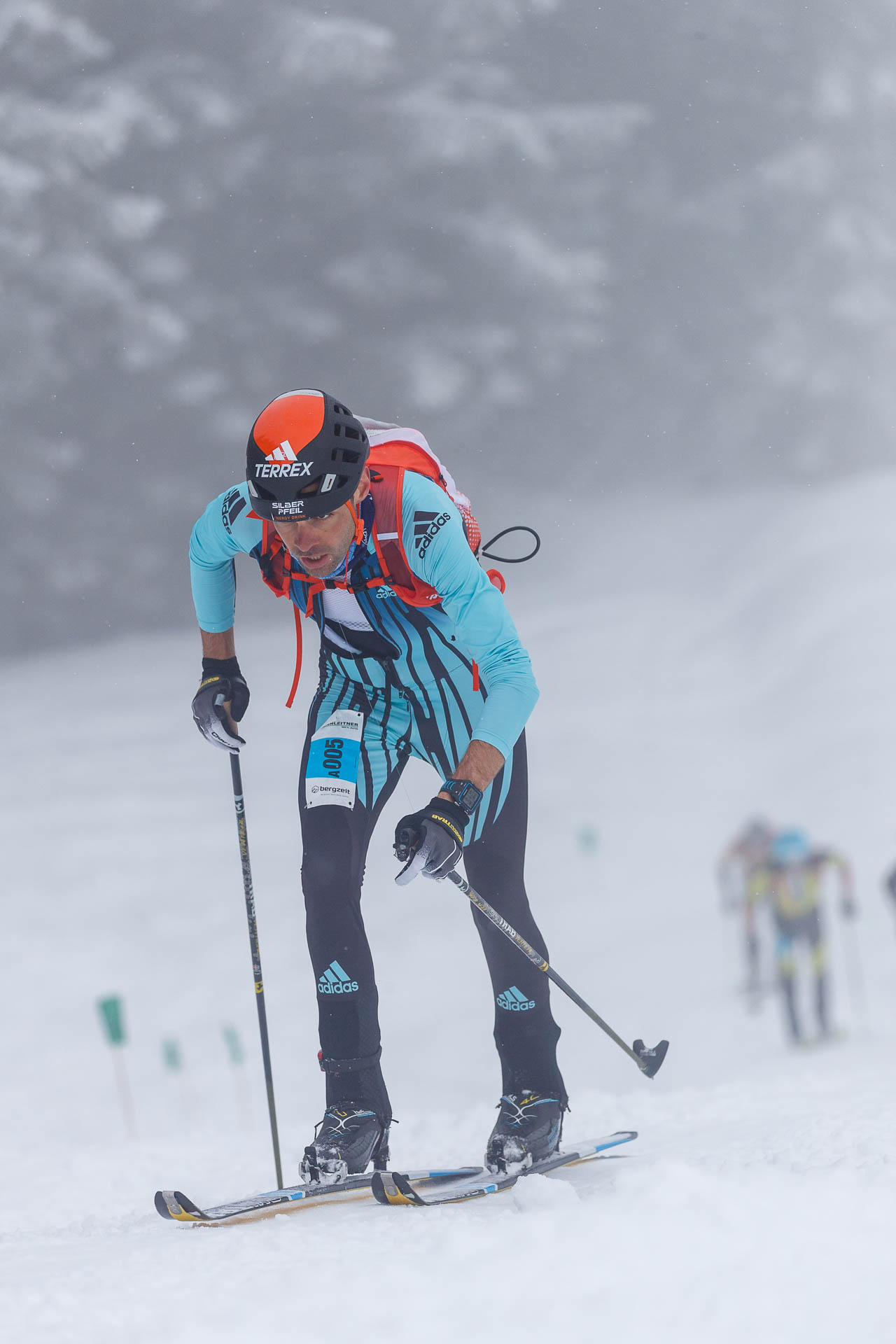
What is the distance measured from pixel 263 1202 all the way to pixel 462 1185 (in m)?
0.42

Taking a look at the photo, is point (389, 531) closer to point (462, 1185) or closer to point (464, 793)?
point (464, 793)

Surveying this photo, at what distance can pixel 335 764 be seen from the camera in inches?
103

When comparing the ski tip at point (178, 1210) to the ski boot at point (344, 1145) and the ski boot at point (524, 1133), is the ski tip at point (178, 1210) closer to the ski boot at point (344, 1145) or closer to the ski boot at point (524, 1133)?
the ski boot at point (344, 1145)

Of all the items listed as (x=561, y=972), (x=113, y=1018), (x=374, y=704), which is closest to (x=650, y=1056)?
(x=374, y=704)

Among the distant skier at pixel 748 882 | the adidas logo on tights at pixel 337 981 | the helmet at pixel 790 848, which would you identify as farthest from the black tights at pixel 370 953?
the distant skier at pixel 748 882

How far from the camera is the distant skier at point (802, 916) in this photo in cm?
759

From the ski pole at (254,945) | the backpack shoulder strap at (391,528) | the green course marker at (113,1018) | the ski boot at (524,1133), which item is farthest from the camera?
the green course marker at (113,1018)

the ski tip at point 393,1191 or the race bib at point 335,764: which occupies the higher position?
the race bib at point 335,764

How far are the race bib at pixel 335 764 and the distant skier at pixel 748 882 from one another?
6567mm

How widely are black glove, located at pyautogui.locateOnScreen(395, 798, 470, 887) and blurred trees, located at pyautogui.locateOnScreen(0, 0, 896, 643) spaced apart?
663 inches

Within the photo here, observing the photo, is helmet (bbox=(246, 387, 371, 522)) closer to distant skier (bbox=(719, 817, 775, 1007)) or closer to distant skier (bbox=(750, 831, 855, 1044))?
distant skier (bbox=(750, 831, 855, 1044))

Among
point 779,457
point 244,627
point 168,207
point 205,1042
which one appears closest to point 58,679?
point 244,627

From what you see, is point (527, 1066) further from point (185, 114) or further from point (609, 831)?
point (185, 114)

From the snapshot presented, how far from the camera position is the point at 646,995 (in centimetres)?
959
